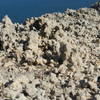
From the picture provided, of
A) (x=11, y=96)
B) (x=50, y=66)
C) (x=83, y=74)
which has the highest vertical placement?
(x=50, y=66)

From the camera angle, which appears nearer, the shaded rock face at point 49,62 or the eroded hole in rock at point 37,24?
the shaded rock face at point 49,62

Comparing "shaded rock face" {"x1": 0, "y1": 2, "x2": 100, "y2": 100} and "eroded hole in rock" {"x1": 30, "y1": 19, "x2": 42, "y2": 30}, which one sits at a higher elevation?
"eroded hole in rock" {"x1": 30, "y1": 19, "x2": 42, "y2": 30}

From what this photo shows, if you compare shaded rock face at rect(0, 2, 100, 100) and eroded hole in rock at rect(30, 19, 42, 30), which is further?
eroded hole in rock at rect(30, 19, 42, 30)

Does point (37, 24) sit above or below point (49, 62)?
above

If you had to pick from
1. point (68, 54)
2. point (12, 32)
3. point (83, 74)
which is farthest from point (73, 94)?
point (12, 32)

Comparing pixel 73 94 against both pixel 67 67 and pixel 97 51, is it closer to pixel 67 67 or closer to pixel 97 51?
pixel 67 67

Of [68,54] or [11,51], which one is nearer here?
[68,54]

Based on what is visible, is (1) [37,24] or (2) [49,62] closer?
(2) [49,62]

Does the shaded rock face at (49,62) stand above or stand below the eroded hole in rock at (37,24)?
below
